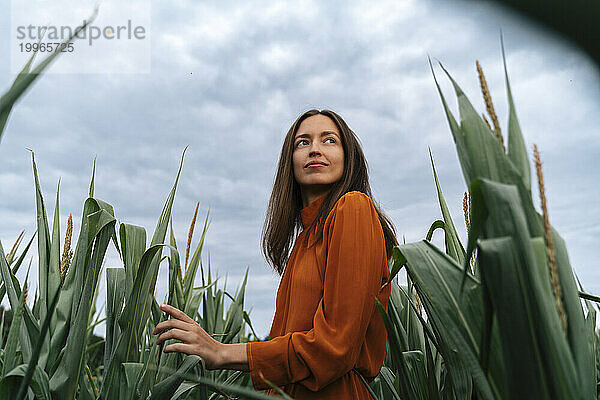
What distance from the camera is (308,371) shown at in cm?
80

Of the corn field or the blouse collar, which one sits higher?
the blouse collar

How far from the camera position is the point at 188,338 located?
2.37ft

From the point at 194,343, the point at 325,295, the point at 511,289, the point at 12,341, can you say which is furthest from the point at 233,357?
the point at 511,289

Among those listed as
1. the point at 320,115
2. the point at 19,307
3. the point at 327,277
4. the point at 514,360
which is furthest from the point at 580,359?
the point at 320,115

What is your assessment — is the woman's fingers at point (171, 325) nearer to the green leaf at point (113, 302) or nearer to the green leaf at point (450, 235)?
the green leaf at point (113, 302)

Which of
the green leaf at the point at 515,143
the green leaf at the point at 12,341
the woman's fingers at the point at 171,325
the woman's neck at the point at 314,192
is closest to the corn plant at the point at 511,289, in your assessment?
the green leaf at the point at 515,143

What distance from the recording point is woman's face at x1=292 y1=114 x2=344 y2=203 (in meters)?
1.08

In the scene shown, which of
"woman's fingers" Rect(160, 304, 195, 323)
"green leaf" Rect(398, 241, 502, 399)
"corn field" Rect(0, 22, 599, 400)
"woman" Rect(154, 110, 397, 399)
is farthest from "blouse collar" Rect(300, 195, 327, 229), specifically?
"green leaf" Rect(398, 241, 502, 399)

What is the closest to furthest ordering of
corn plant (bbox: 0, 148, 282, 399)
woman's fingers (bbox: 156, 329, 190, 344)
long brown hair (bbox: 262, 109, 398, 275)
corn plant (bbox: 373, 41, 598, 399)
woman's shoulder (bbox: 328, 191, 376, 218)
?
corn plant (bbox: 373, 41, 598, 399)
corn plant (bbox: 0, 148, 282, 399)
woman's fingers (bbox: 156, 329, 190, 344)
woman's shoulder (bbox: 328, 191, 376, 218)
long brown hair (bbox: 262, 109, 398, 275)

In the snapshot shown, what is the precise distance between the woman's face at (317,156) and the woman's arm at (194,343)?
445mm

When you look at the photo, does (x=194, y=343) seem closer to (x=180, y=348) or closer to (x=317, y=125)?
(x=180, y=348)

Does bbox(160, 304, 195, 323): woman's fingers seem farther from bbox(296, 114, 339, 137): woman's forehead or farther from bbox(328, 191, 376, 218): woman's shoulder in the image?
bbox(296, 114, 339, 137): woman's forehead

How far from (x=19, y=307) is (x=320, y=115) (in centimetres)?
79

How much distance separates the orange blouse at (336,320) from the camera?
0.78 m
